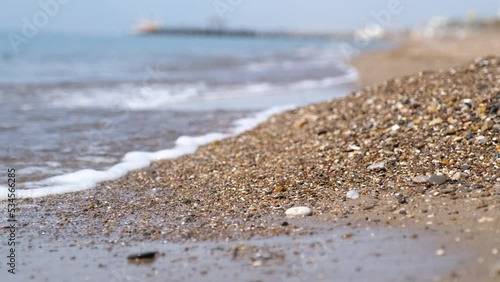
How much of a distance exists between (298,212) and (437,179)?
1.51 m

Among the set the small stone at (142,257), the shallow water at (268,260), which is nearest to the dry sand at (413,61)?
the shallow water at (268,260)

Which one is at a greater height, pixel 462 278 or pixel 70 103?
pixel 70 103

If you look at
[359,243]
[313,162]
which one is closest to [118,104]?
[313,162]

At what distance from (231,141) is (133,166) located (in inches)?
77.2

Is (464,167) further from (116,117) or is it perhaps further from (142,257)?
(116,117)

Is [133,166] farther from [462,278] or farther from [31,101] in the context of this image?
[31,101]

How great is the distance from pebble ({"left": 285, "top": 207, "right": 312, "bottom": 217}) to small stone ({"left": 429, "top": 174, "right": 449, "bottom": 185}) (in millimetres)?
1342

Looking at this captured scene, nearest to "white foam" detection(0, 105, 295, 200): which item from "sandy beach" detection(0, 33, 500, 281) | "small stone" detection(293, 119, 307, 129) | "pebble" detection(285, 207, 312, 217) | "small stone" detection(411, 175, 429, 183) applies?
"sandy beach" detection(0, 33, 500, 281)

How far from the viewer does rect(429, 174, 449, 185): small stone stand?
601 cm

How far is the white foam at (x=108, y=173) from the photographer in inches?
278

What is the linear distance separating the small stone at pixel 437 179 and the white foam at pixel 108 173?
3.95 m

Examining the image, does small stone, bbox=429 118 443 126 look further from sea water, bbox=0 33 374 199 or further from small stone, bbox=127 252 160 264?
small stone, bbox=127 252 160 264

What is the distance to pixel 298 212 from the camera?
18.5 ft

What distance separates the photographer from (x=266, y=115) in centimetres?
1294
